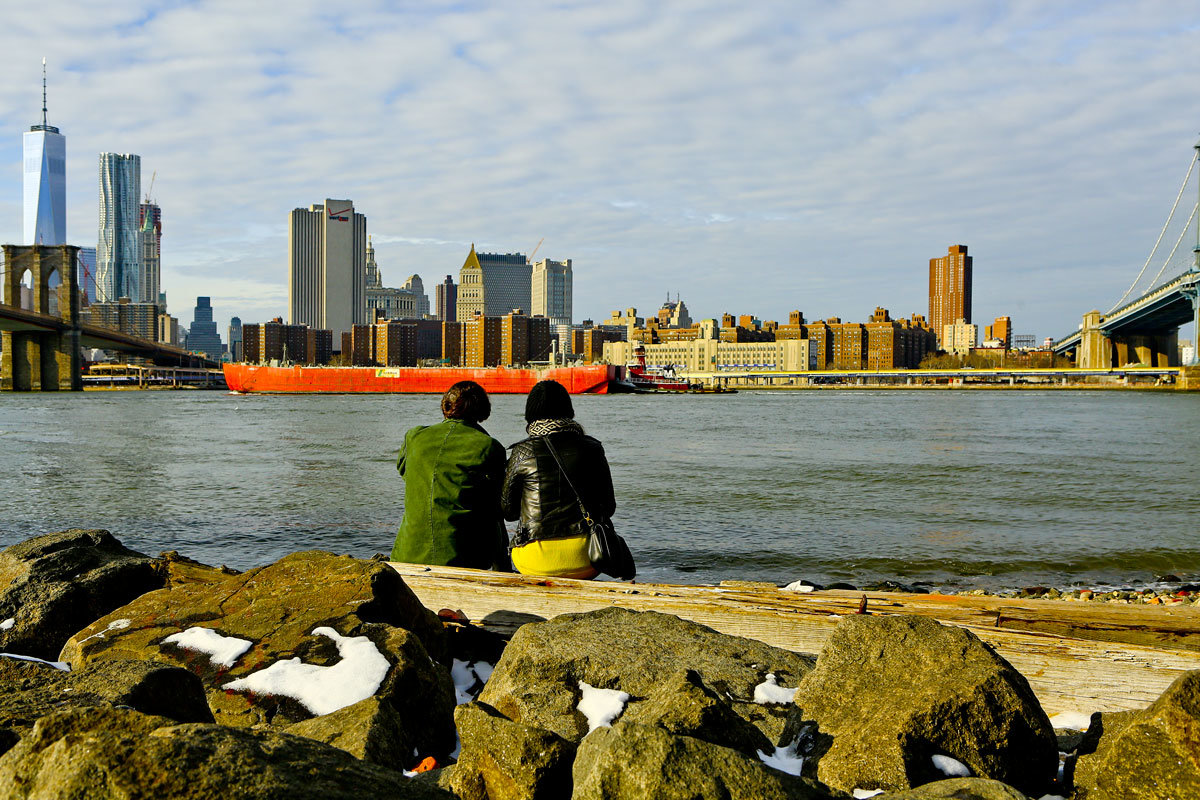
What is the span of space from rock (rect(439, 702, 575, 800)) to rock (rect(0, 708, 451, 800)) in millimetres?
332

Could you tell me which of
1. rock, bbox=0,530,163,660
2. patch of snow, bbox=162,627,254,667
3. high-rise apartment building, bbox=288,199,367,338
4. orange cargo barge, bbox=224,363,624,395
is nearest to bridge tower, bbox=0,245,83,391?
orange cargo barge, bbox=224,363,624,395

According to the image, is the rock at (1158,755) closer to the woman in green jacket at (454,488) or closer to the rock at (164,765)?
the rock at (164,765)

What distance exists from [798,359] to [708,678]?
14151 centimetres

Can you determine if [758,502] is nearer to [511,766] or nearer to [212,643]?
[212,643]

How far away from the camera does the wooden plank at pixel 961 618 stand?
2346mm

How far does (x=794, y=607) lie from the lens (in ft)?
9.09

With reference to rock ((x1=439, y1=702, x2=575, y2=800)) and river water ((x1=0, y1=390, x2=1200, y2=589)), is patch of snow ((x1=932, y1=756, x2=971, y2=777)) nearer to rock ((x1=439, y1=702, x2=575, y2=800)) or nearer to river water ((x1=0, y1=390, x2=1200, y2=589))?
rock ((x1=439, y1=702, x2=575, y2=800))

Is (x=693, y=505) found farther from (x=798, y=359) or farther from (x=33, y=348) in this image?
(x=798, y=359)

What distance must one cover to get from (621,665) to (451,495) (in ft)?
4.83

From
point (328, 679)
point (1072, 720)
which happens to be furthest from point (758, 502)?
point (328, 679)

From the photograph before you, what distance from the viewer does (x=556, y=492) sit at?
3330 millimetres

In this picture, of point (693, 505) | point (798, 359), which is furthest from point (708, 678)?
point (798, 359)

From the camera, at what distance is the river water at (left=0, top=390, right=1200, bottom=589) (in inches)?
293

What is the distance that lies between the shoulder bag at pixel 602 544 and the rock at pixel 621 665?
70 centimetres
